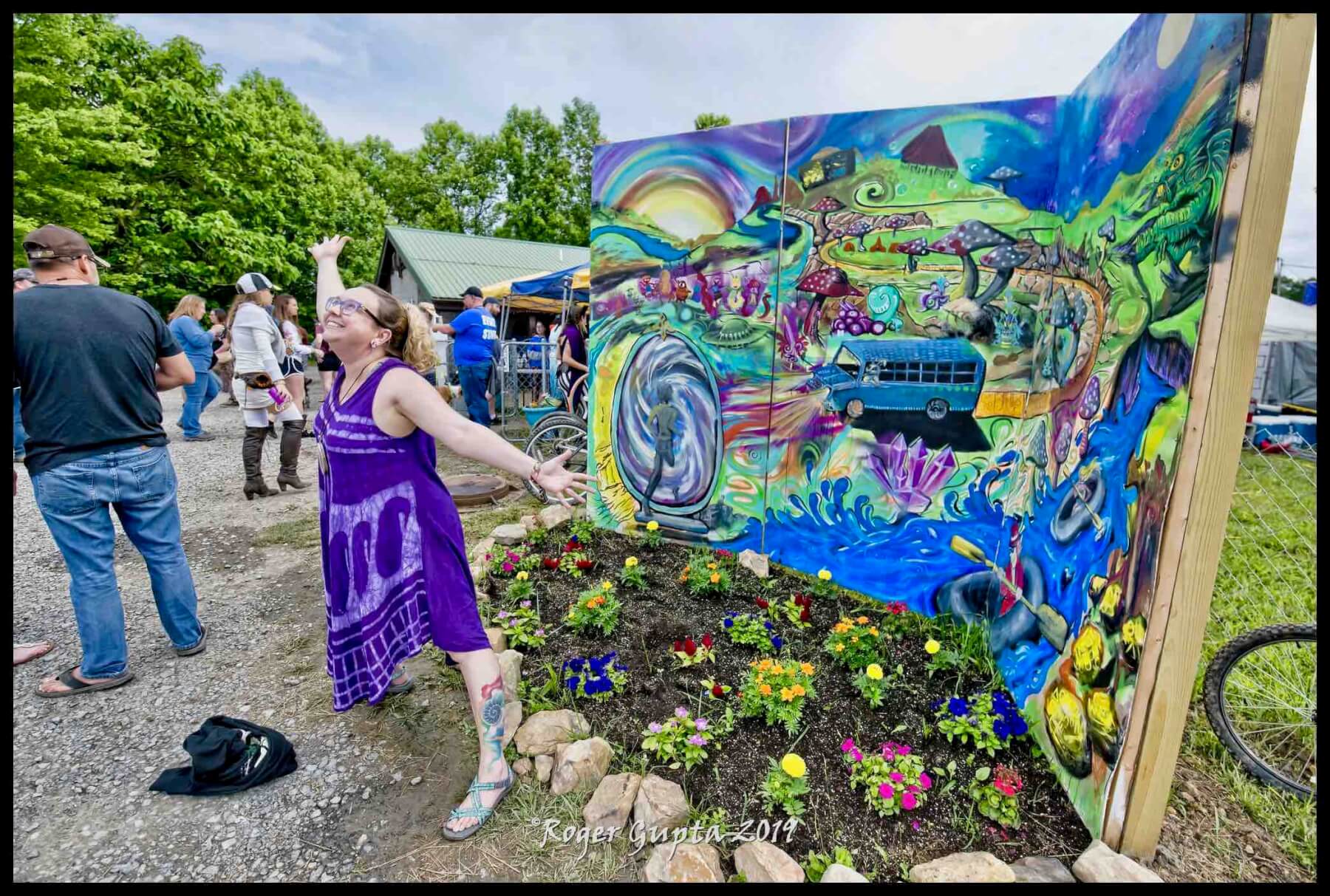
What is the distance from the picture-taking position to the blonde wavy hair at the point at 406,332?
2244 mm

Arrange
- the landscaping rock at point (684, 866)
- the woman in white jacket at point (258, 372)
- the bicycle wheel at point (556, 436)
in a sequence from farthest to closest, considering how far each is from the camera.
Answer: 1. the bicycle wheel at point (556, 436)
2. the woman in white jacket at point (258, 372)
3. the landscaping rock at point (684, 866)

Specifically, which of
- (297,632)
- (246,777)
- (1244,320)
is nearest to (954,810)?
(1244,320)

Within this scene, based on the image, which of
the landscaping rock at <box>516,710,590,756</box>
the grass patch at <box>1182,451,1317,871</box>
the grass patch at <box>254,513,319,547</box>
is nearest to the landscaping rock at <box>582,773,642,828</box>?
the landscaping rock at <box>516,710,590,756</box>

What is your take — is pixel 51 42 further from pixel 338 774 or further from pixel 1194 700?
pixel 1194 700

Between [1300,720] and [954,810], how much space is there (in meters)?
1.69

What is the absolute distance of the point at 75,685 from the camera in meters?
2.91

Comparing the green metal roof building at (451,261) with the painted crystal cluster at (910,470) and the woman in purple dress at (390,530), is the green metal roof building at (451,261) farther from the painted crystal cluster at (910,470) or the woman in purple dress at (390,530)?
the woman in purple dress at (390,530)

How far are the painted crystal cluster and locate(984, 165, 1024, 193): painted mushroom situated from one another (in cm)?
131

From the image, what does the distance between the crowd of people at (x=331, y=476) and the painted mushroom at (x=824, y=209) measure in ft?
7.26

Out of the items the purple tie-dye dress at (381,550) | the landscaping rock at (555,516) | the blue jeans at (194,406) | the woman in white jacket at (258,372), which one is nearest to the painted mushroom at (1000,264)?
the purple tie-dye dress at (381,550)

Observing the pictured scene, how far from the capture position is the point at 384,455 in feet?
7.04

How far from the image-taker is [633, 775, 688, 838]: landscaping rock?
2102mm

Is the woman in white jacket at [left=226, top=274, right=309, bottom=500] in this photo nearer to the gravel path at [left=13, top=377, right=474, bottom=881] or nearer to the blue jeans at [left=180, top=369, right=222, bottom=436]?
the gravel path at [left=13, top=377, right=474, bottom=881]

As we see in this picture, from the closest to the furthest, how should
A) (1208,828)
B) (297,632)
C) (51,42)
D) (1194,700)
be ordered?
(1208,828) → (1194,700) → (297,632) → (51,42)
